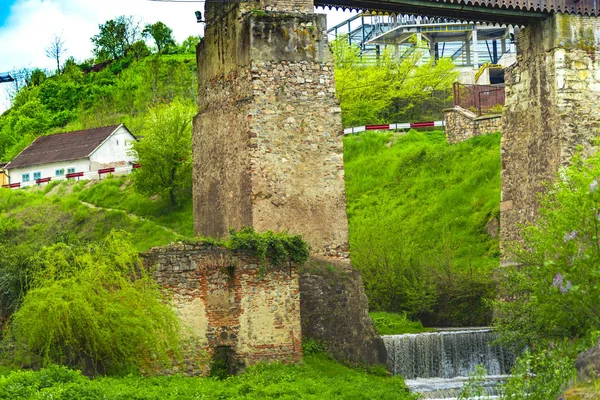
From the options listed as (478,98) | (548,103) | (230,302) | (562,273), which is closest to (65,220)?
(478,98)

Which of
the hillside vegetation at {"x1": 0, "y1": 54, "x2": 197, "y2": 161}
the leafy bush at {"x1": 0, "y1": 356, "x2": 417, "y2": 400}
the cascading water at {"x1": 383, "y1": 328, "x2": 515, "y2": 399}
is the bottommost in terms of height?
the cascading water at {"x1": 383, "y1": 328, "x2": 515, "y2": 399}

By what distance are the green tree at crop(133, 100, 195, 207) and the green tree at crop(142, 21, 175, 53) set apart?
143 ft

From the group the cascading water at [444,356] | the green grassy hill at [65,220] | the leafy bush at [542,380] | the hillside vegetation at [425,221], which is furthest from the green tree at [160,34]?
the leafy bush at [542,380]

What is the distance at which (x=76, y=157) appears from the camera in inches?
2446

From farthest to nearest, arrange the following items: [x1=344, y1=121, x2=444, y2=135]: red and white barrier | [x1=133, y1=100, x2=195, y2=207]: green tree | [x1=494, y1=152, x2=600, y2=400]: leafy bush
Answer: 1. [x1=344, y1=121, x2=444, y2=135]: red and white barrier
2. [x1=133, y1=100, x2=195, y2=207]: green tree
3. [x1=494, y1=152, x2=600, y2=400]: leafy bush

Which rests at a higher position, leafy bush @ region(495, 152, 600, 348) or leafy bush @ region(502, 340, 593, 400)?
leafy bush @ region(495, 152, 600, 348)

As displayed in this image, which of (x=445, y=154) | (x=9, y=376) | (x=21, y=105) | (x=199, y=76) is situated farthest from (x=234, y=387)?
(x=21, y=105)

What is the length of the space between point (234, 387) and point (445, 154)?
28.8 metres

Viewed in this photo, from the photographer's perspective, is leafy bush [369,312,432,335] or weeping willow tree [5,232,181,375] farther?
leafy bush [369,312,432,335]

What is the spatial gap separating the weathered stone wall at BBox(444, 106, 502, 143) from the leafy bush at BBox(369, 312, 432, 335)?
16.7 metres

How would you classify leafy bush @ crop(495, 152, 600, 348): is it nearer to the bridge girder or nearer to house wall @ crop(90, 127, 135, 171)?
the bridge girder

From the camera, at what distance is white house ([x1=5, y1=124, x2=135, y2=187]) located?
A: 204 ft

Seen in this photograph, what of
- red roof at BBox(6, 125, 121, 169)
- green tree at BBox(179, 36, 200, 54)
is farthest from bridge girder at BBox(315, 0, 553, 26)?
green tree at BBox(179, 36, 200, 54)

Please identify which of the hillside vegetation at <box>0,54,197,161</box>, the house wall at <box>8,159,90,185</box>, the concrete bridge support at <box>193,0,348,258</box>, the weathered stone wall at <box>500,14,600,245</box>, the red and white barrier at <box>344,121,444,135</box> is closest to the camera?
the concrete bridge support at <box>193,0,348,258</box>
